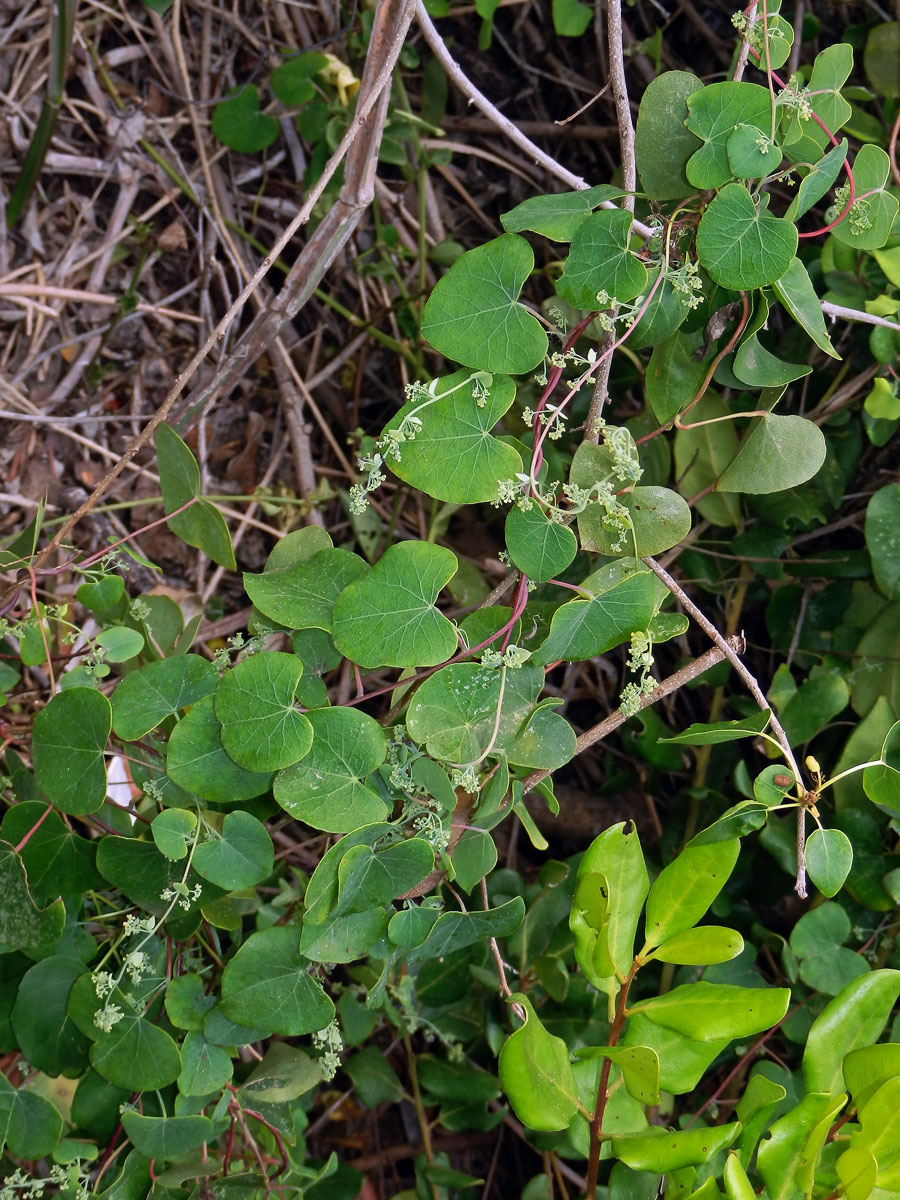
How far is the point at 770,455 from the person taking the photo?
86cm

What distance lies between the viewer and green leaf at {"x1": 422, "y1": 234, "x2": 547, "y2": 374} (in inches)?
29.4

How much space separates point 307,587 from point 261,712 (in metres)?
0.12

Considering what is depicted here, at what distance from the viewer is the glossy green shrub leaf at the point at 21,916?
819 millimetres

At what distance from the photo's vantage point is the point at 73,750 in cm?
80

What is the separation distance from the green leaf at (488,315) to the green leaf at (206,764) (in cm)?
36

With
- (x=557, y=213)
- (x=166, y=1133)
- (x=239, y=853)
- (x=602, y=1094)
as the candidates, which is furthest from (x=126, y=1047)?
(x=557, y=213)

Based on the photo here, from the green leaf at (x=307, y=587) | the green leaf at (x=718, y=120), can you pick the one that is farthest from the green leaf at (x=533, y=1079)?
the green leaf at (x=718, y=120)

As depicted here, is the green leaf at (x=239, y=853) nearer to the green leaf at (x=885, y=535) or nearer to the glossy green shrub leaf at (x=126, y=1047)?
the glossy green shrub leaf at (x=126, y=1047)

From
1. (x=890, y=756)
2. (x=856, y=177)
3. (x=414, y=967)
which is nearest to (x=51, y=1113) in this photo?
(x=414, y=967)

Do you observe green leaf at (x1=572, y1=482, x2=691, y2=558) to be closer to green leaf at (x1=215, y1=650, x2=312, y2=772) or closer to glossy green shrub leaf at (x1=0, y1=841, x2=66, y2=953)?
green leaf at (x1=215, y1=650, x2=312, y2=772)

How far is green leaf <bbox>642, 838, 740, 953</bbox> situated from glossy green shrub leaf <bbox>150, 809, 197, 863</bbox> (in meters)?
0.41

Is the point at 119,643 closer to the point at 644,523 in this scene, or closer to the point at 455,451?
the point at 455,451

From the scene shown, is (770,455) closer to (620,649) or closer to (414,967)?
(620,649)

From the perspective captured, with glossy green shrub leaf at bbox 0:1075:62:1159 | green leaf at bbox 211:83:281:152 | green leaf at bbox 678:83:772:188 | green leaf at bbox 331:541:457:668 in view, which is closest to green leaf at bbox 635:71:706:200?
green leaf at bbox 678:83:772:188
